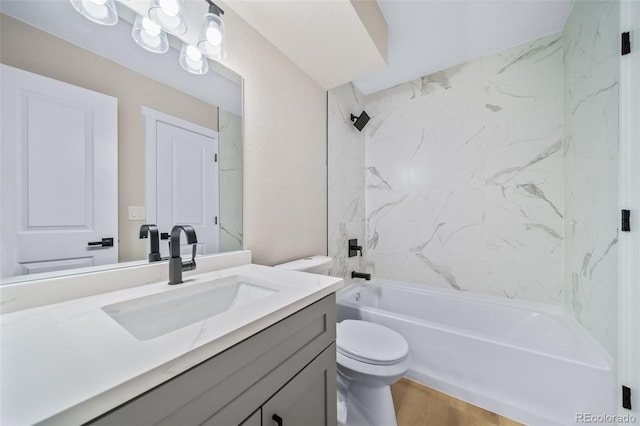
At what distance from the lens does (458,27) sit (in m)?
1.64

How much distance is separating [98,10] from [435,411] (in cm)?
240

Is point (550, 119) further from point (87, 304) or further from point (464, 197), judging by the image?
point (87, 304)

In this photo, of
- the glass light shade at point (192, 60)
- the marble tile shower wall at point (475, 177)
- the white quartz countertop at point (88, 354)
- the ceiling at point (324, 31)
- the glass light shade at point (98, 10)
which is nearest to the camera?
the white quartz countertop at point (88, 354)

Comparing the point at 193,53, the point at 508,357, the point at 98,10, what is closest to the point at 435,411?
the point at 508,357

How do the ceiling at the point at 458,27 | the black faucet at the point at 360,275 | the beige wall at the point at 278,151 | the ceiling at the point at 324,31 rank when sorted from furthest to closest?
the black faucet at the point at 360,275 < the ceiling at the point at 458,27 < the beige wall at the point at 278,151 < the ceiling at the point at 324,31

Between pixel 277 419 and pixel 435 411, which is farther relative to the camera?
pixel 435 411

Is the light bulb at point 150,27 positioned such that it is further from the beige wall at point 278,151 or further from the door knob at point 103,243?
the door knob at point 103,243

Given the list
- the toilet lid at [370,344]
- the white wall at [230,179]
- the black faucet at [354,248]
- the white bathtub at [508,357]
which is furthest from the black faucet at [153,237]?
the black faucet at [354,248]

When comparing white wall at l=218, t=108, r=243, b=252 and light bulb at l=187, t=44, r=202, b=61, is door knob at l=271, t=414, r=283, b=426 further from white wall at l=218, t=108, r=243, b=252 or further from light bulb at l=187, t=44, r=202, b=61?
light bulb at l=187, t=44, r=202, b=61

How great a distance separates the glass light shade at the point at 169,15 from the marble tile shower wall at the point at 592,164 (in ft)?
6.34

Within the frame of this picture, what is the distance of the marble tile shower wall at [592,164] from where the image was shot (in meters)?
1.11

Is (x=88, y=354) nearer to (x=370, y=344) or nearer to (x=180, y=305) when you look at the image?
(x=180, y=305)

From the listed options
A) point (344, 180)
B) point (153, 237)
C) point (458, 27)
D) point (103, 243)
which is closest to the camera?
point (103, 243)

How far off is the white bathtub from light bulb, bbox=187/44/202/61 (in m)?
1.76
